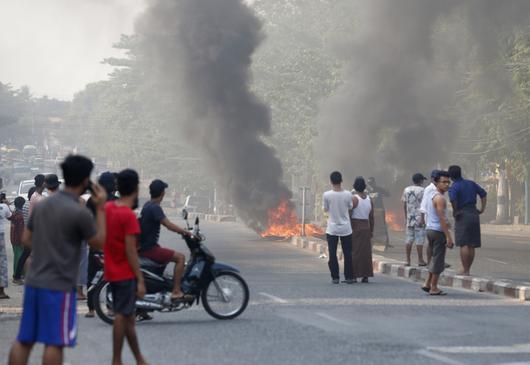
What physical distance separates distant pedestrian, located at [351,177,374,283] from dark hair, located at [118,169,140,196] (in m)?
8.07

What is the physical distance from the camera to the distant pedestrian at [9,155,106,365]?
6.08m

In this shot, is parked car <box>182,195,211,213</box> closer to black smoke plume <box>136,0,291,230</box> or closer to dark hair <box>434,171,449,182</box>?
black smoke plume <box>136,0,291,230</box>

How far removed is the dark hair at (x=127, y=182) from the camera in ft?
26.0

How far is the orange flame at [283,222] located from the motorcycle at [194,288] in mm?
19109

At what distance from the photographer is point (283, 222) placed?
3084 centimetres

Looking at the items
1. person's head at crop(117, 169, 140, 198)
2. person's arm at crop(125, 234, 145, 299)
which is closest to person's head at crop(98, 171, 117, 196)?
person's head at crop(117, 169, 140, 198)

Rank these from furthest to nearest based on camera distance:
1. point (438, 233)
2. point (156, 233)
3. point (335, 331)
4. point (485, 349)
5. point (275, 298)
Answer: point (438, 233), point (275, 298), point (156, 233), point (335, 331), point (485, 349)

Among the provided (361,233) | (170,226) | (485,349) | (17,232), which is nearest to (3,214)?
(17,232)

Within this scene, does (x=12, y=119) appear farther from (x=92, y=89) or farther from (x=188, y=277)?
(x=92, y=89)

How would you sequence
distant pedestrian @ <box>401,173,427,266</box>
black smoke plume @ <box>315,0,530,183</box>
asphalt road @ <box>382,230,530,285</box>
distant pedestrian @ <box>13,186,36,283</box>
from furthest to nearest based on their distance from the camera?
black smoke plume @ <box>315,0,530,183</box> → distant pedestrian @ <box>401,173,427,266</box> → asphalt road @ <box>382,230,530,285</box> → distant pedestrian @ <box>13,186,36,283</box>

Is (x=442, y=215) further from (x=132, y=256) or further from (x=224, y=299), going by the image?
(x=132, y=256)

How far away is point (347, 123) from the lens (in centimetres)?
3884

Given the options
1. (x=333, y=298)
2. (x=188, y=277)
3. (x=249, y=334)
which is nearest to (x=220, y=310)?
(x=188, y=277)

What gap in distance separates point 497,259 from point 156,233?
1256 cm
